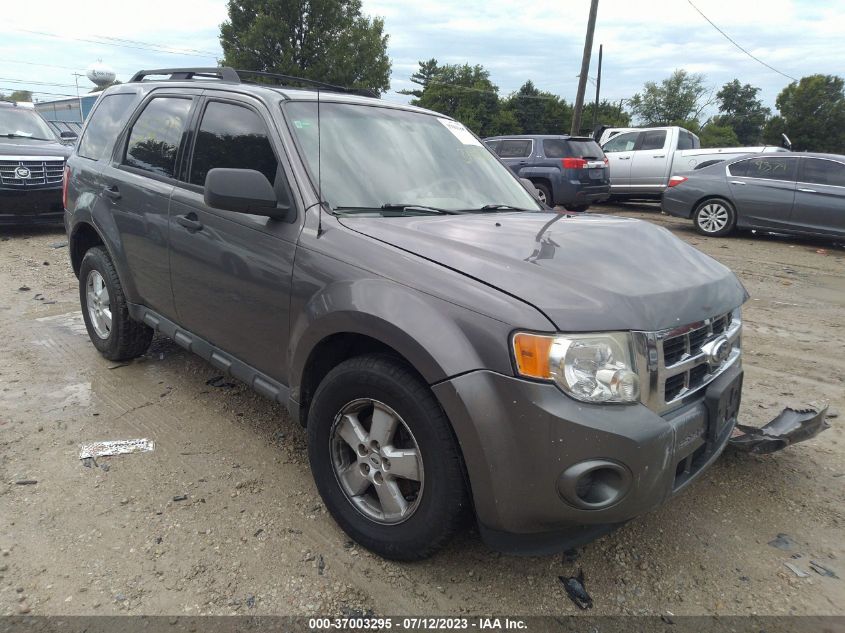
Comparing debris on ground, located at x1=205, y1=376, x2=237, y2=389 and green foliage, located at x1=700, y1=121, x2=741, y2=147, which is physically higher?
green foliage, located at x1=700, y1=121, x2=741, y2=147

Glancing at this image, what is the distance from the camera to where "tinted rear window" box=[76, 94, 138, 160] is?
415 cm

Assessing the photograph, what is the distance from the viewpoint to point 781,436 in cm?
287

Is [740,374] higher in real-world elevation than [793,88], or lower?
lower

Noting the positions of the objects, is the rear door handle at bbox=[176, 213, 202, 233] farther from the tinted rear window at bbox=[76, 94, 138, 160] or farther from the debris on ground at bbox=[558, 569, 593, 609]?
the debris on ground at bbox=[558, 569, 593, 609]

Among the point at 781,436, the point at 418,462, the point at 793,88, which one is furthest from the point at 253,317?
the point at 793,88

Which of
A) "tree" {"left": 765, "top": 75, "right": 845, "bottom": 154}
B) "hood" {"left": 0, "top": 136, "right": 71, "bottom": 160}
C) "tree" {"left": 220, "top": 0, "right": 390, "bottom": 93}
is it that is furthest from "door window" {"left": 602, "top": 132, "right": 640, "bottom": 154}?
"tree" {"left": 765, "top": 75, "right": 845, "bottom": 154}

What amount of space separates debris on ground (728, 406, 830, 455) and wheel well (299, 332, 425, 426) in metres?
1.83

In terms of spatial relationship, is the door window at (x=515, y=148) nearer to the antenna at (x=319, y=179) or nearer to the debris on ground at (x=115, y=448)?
the antenna at (x=319, y=179)

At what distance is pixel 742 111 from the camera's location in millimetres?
80938

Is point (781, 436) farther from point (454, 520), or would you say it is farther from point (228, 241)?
point (228, 241)

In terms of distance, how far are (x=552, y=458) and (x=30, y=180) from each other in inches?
387

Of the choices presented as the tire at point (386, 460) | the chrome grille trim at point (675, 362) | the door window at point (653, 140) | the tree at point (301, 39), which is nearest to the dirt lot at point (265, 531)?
the tire at point (386, 460)

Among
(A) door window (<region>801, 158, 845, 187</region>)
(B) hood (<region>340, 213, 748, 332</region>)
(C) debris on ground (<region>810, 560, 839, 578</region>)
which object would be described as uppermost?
(A) door window (<region>801, 158, 845, 187</region>)

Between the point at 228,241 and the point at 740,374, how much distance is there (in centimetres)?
246
